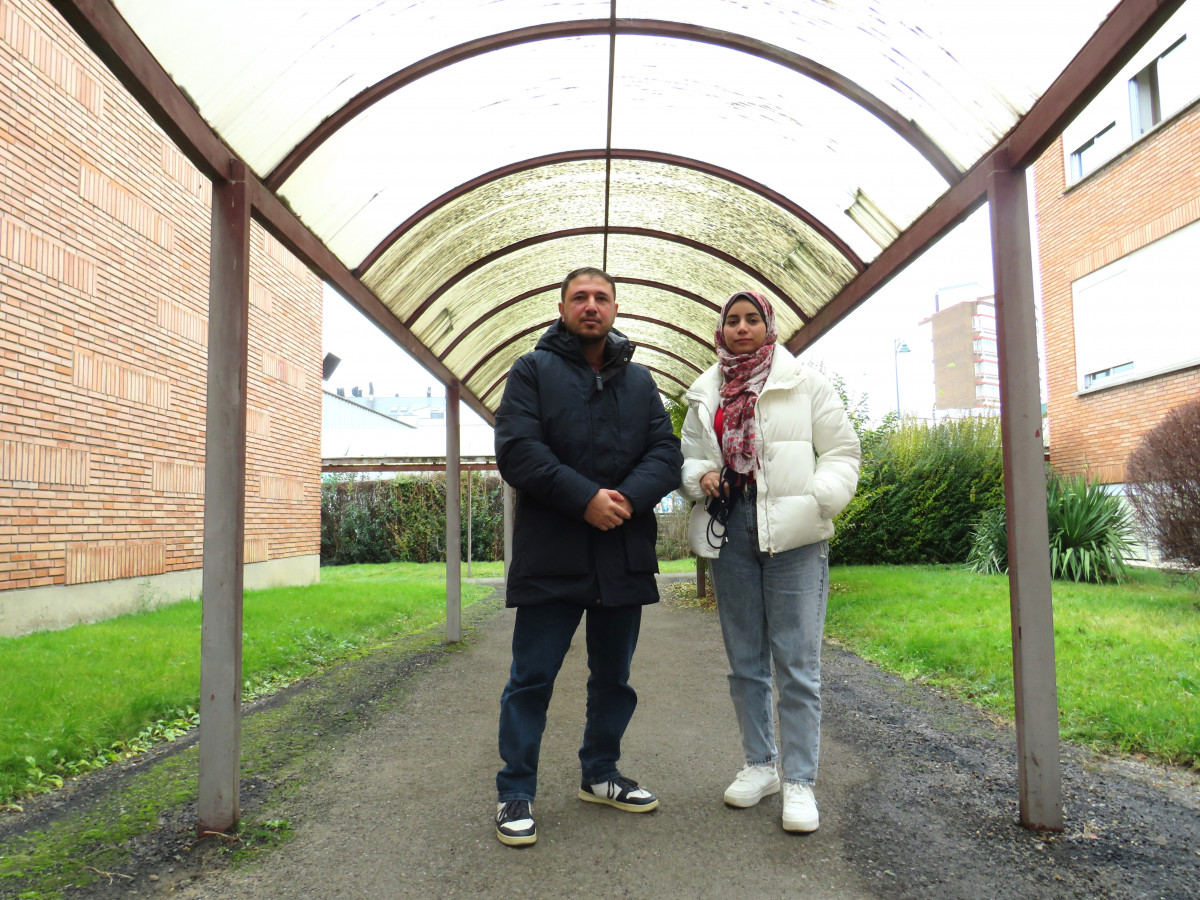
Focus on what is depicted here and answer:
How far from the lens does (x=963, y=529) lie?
1439 cm

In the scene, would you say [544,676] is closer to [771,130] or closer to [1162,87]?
[771,130]

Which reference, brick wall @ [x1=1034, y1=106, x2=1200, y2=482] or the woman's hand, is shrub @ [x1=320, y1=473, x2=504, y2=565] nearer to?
brick wall @ [x1=1034, y1=106, x2=1200, y2=482]

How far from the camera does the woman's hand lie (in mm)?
3189

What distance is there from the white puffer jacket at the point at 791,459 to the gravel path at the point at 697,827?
1072mm

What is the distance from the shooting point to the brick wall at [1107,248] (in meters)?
11.1

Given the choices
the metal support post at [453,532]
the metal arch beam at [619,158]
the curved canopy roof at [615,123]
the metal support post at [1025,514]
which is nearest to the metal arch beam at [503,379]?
the metal support post at [453,532]

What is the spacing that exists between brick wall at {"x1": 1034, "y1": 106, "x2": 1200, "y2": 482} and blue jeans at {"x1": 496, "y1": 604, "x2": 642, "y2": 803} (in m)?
10.1

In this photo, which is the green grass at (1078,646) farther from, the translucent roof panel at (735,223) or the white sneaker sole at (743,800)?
the translucent roof panel at (735,223)

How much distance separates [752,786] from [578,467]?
1457 mm

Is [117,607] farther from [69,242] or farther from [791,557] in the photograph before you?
[791,557]

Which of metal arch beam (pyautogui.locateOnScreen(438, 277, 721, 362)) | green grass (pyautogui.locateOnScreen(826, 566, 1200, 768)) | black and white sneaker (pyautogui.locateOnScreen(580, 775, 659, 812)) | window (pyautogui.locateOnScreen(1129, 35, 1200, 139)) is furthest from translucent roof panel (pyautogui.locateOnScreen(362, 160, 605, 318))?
window (pyautogui.locateOnScreen(1129, 35, 1200, 139))

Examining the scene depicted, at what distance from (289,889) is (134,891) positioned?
19.1 inches

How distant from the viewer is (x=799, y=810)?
300cm

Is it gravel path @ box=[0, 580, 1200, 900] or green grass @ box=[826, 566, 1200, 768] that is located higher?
green grass @ box=[826, 566, 1200, 768]
